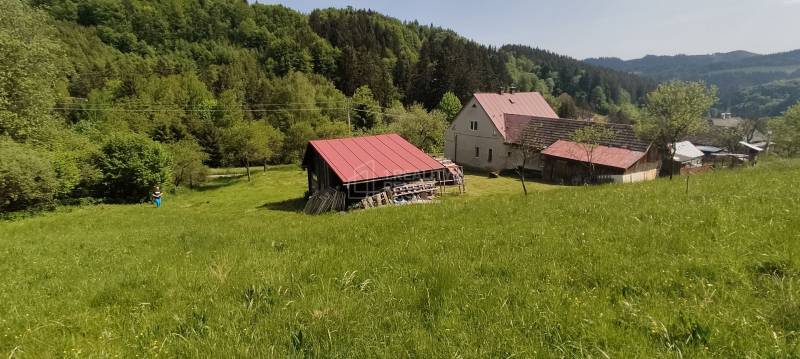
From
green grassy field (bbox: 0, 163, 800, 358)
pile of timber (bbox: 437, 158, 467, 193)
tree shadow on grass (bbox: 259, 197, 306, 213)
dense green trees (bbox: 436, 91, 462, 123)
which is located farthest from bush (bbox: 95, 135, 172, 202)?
dense green trees (bbox: 436, 91, 462, 123)

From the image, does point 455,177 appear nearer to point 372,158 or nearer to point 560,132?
point 372,158

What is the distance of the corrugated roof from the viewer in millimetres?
39688

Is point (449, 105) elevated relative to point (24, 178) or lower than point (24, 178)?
elevated

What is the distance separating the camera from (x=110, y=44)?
106m

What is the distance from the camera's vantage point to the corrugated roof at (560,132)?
39.7 meters

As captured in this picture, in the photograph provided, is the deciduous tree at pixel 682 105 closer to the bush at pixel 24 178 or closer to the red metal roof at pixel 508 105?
the red metal roof at pixel 508 105

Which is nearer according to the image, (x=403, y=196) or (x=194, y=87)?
(x=403, y=196)

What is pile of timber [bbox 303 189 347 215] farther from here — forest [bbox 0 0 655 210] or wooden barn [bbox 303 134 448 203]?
forest [bbox 0 0 655 210]

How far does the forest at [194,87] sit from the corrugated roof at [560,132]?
15663mm

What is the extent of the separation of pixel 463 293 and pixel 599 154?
40821 mm

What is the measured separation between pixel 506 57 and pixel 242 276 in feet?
633

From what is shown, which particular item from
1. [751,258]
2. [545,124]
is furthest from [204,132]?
[751,258]

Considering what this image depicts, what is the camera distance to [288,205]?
3388 centimetres

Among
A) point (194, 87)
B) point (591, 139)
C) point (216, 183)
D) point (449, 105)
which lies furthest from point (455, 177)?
point (194, 87)
